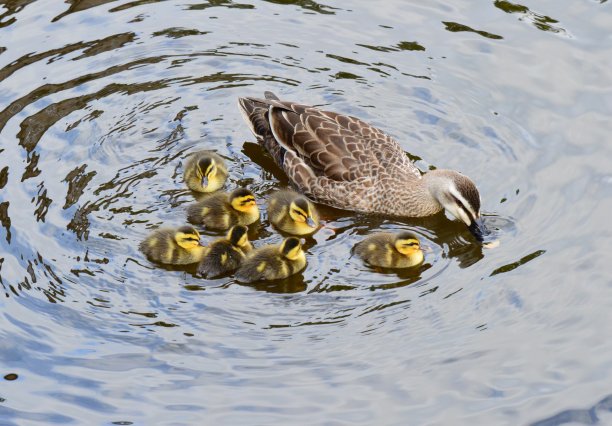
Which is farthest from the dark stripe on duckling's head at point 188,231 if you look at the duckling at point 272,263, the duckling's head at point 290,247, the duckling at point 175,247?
the duckling's head at point 290,247

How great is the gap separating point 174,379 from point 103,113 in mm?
3812

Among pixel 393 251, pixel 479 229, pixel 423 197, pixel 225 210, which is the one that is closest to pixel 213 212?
pixel 225 210

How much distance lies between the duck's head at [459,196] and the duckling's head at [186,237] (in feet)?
7.09

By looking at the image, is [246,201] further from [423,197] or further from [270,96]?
[270,96]

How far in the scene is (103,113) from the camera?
1017cm

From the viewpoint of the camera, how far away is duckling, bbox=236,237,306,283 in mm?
8047

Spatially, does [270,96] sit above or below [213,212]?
above

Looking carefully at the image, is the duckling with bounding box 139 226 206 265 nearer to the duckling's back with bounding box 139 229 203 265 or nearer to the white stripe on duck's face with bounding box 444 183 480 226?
the duckling's back with bounding box 139 229 203 265

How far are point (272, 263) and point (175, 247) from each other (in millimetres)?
767

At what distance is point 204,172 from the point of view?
904cm

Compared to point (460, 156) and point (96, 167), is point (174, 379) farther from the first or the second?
point (460, 156)

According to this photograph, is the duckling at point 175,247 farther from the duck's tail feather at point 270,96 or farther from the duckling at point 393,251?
the duck's tail feather at point 270,96

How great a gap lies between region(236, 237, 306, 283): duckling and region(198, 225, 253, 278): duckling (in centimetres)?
8

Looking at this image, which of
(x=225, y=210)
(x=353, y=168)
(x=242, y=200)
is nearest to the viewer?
(x=242, y=200)
